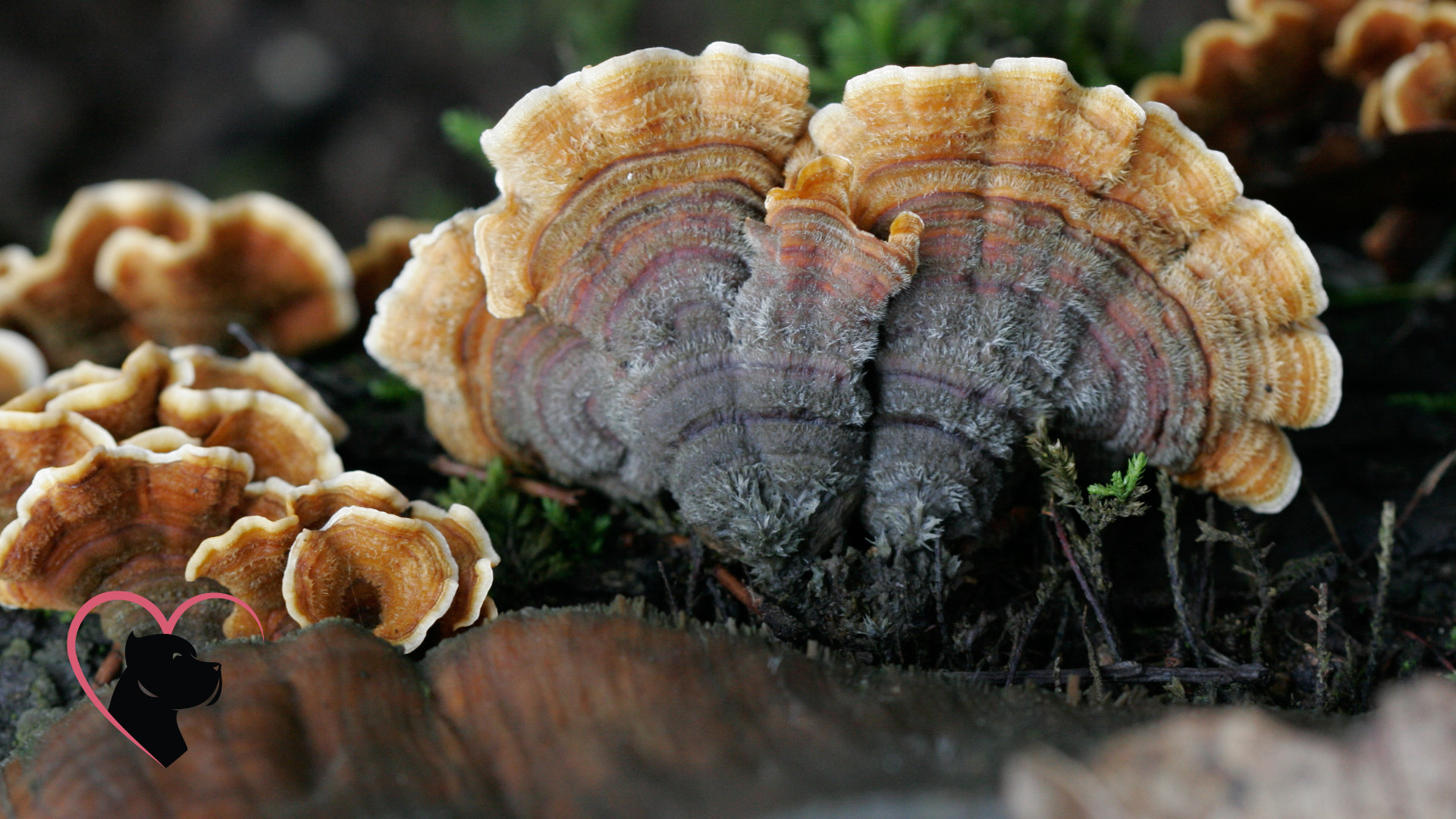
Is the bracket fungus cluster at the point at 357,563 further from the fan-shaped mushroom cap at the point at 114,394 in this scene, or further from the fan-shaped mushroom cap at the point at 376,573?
the fan-shaped mushroom cap at the point at 114,394

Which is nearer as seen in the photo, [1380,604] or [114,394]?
[1380,604]

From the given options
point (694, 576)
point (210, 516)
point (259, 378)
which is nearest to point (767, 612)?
point (694, 576)

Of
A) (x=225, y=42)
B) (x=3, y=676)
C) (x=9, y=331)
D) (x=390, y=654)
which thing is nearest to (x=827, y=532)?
(x=390, y=654)

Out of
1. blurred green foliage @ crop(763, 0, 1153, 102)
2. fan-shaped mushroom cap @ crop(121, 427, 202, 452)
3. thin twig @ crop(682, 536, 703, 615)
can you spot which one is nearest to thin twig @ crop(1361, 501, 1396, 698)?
thin twig @ crop(682, 536, 703, 615)

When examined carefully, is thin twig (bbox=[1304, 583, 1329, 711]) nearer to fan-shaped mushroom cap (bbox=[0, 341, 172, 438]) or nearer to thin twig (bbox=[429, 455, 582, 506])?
thin twig (bbox=[429, 455, 582, 506])

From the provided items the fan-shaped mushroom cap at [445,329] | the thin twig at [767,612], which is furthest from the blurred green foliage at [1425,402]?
the fan-shaped mushroom cap at [445,329]

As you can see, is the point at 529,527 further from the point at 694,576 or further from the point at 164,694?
the point at 164,694

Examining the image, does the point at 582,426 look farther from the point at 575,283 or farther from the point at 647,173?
the point at 647,173

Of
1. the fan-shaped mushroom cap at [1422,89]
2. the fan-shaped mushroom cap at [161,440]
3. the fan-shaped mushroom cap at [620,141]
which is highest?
the fan-shaped mushroom cap at [1422,89]
